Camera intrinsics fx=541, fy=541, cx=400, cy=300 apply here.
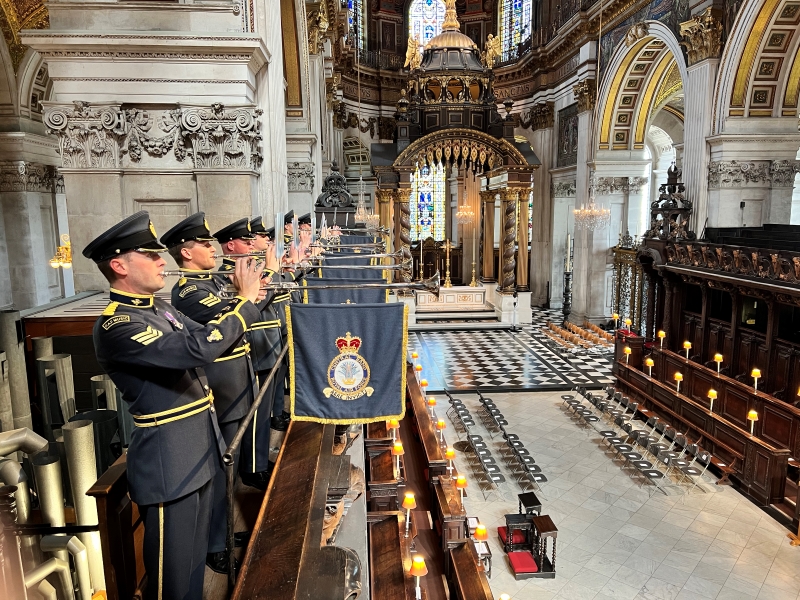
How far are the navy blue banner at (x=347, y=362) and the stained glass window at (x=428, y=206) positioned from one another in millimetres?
23418

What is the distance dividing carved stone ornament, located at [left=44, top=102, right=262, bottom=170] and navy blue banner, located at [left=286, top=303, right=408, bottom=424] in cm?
297

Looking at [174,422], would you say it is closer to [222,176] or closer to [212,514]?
[212,514]

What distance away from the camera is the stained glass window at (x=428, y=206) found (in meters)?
27.0

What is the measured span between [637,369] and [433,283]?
1084 cm

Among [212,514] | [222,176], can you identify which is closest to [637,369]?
[222,176]

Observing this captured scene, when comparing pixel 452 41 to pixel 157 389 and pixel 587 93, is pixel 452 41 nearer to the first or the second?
pixel 587 93

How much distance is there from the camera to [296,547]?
7.44 ft

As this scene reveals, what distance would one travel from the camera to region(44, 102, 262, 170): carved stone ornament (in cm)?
562

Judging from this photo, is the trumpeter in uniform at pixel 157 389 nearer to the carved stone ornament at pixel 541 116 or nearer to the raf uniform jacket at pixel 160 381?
the raf uniform jacket at pixel 160 381

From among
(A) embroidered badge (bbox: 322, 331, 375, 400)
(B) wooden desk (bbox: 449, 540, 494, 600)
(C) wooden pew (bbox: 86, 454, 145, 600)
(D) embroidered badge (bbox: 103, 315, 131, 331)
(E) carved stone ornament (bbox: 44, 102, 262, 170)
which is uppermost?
(E) carved stone ornament (bbox: 44, 102, 262, 170)

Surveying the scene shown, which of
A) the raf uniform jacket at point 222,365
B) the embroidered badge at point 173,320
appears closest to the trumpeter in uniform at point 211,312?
the raf uniform jacket at point 222,365

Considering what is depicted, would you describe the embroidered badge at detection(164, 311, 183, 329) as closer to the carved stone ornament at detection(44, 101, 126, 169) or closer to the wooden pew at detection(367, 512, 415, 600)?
the wooden pew at detection(367, 512, 415, 600)

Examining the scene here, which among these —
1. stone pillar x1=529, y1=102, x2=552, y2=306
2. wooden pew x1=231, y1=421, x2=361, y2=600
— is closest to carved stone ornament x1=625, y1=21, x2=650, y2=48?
stone pillar x1=529, y1=102, x2=552, y2=306

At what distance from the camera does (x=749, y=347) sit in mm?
10117
